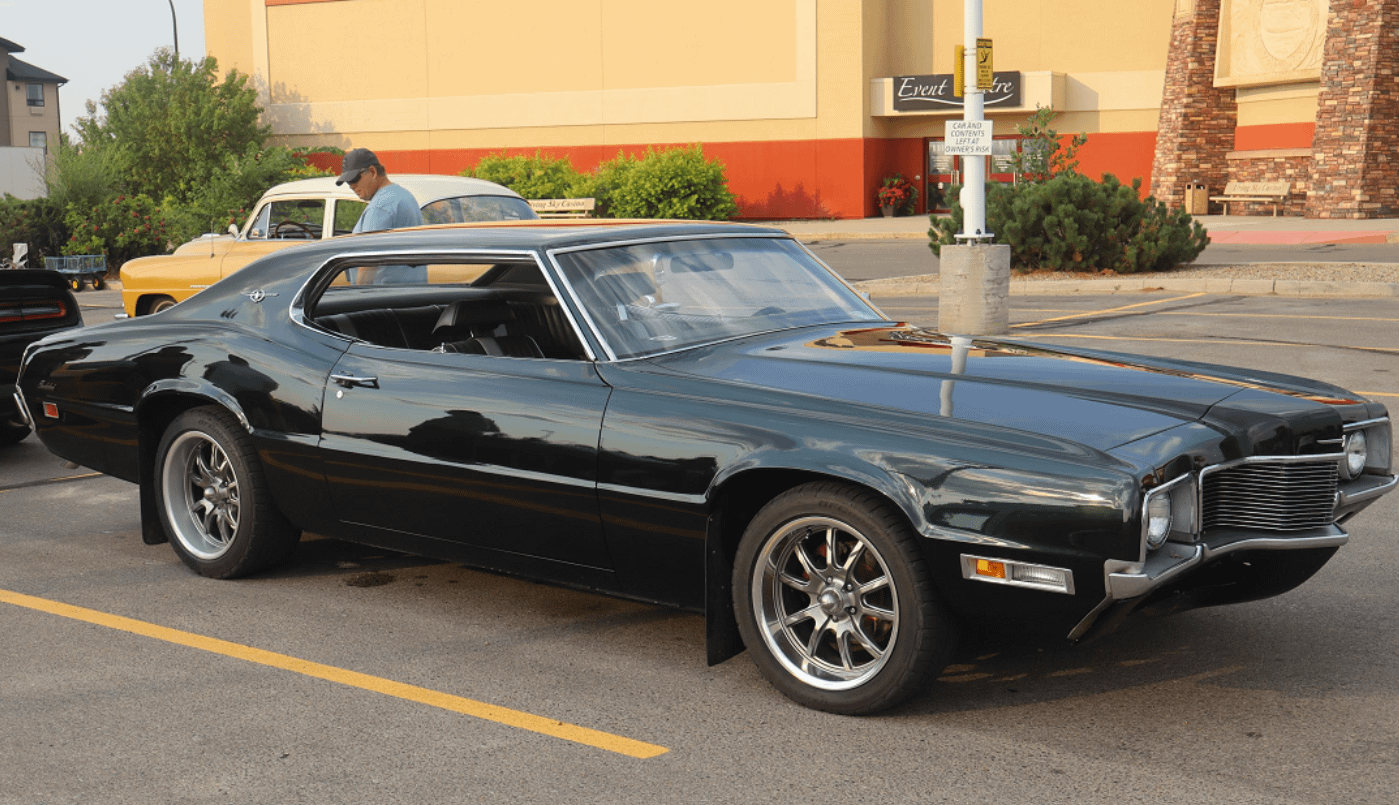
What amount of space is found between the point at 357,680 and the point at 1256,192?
35141 millimetres

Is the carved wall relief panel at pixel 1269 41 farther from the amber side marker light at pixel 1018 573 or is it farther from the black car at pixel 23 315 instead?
the amber side marker light at pixel 1018 573

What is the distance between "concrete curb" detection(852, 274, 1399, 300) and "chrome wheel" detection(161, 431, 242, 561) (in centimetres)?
1300

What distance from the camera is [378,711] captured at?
14.2 feet

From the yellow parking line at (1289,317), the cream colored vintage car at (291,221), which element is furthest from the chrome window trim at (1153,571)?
the yellow parking line at (1289,317)

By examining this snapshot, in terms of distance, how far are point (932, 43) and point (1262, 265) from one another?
2234 cm

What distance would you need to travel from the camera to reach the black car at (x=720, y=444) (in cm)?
384

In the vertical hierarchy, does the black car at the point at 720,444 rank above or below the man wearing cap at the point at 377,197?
below

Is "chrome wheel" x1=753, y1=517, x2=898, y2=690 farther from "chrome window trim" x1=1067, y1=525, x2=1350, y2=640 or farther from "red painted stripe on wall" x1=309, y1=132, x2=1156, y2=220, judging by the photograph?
"red painted stripe on wall" x1=309, y1=132, x2=1156, y2=220

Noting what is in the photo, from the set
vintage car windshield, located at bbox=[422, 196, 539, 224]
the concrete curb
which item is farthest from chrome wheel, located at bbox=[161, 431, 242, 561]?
the concrete curb

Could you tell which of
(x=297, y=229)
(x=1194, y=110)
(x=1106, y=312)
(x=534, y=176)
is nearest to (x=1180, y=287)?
(x=1106, y=312)

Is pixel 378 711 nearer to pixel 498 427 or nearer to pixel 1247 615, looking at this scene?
pixel 498 427

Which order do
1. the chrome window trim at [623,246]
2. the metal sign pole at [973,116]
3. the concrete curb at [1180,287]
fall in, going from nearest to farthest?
the chrome window trim at [623,246] < the metal sign pole at [973,116] < the concrete curb at [1180,287]

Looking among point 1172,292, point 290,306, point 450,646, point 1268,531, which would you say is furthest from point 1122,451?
point 1172,292

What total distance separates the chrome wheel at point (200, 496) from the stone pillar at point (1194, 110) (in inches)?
1353
